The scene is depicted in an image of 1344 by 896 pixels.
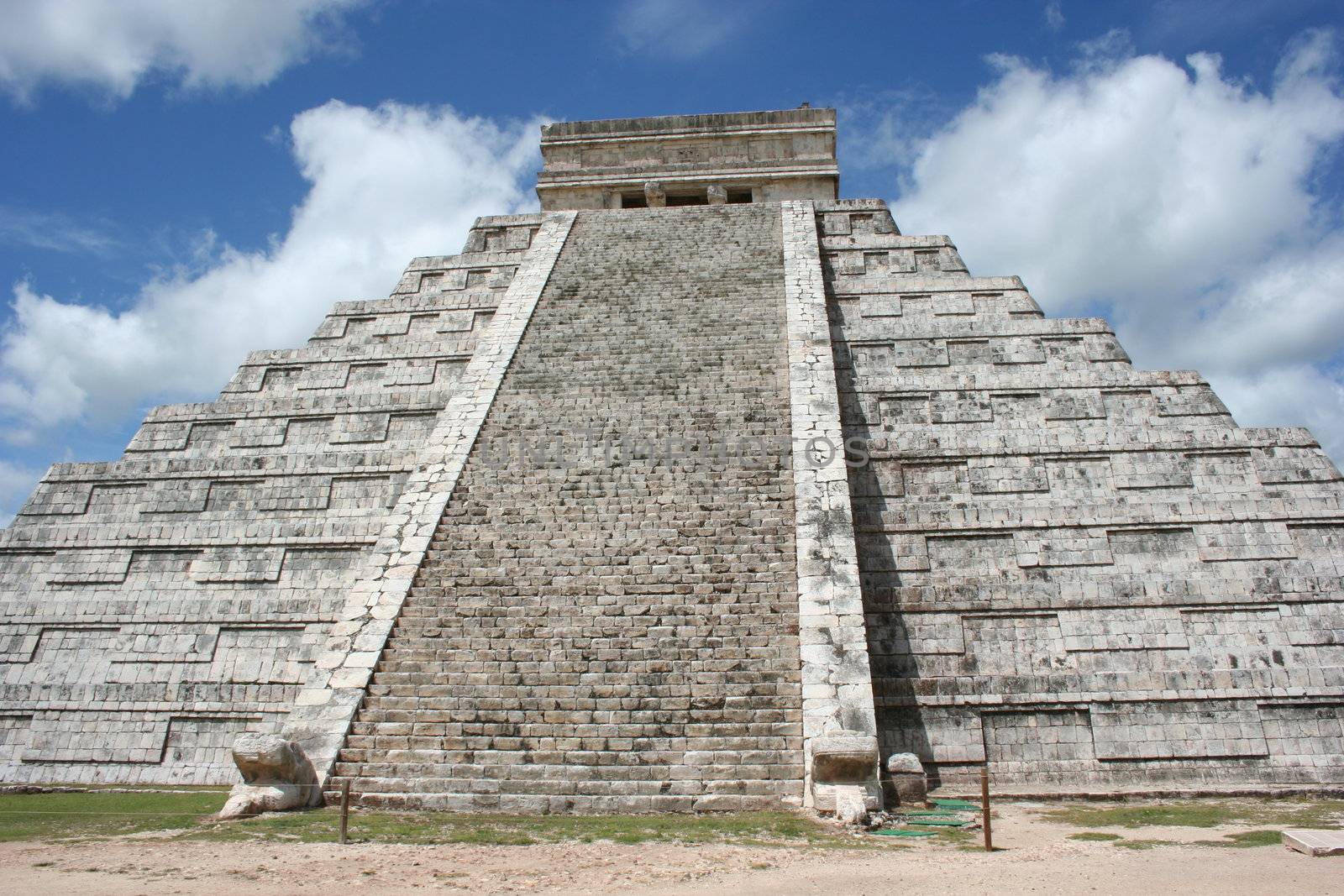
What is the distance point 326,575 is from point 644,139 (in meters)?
11.1

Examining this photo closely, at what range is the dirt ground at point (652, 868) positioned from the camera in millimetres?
4516

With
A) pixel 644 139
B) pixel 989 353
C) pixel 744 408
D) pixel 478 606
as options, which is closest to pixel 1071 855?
pixel 478 606

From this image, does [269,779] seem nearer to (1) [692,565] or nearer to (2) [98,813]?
(2) [98,813]

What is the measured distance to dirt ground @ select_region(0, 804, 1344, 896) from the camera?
4516mm

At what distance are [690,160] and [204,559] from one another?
11.5 meters

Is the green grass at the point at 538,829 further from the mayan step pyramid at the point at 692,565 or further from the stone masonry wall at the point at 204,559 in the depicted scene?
the stone masonry wall at the point at 204,559

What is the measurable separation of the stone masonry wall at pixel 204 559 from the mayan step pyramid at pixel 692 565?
0.13 ft

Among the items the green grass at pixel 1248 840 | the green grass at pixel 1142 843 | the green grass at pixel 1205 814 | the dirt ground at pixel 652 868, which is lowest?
the dirt ground at pixel 652 868

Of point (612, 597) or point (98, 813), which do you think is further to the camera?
point (612, 597)

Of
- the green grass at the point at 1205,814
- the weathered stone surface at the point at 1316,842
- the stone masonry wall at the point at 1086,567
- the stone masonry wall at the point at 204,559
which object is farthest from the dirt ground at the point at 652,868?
the stone masonry wall at the point at 204,559

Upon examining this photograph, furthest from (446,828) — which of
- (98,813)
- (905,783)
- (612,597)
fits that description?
(905,783)

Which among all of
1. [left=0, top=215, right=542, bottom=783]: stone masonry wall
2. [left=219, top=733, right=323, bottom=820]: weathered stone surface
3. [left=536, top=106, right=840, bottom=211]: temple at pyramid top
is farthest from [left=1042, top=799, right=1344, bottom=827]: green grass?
[left=536, top=106, right=840, bottom=211]: temple at pyramid top

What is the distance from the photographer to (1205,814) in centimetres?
680

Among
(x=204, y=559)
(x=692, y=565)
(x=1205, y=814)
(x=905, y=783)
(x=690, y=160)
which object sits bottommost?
Result: (x=1205, y=814)
